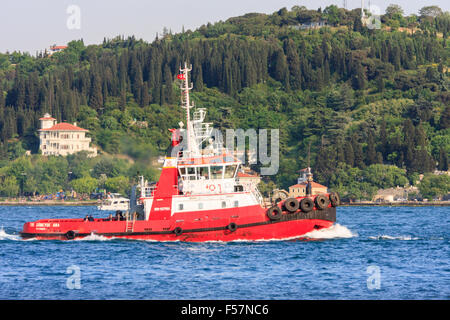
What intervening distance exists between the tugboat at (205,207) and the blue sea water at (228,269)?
805 millimetres

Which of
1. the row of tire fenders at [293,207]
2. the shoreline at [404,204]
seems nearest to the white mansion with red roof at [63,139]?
the shoreline at [404,204]

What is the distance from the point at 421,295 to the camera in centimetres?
3028

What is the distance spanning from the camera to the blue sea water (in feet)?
102

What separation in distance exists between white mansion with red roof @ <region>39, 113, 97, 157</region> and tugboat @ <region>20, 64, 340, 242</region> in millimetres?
105189

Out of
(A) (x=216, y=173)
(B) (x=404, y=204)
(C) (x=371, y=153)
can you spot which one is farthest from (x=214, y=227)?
(C) (x=371, y=153)

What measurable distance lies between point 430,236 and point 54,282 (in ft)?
90.3

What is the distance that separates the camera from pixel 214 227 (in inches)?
1678

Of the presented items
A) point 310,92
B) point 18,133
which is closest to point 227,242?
point 18,133

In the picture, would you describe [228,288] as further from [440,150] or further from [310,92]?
[310,92]

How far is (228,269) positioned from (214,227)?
23.9 feet

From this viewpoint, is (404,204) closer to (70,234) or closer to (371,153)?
(371,153)

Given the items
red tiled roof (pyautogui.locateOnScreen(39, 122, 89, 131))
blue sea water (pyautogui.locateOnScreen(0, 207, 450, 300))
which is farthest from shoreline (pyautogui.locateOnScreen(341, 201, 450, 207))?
blue sea water (pyautogui.locateOnScreen(0, 207, 450, 300))

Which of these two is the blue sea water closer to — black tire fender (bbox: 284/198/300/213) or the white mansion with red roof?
black tire fender (bbox: 284/198/300/213)

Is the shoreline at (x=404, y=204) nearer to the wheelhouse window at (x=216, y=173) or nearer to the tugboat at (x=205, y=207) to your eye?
the tugboat at (x=205, y=207)
